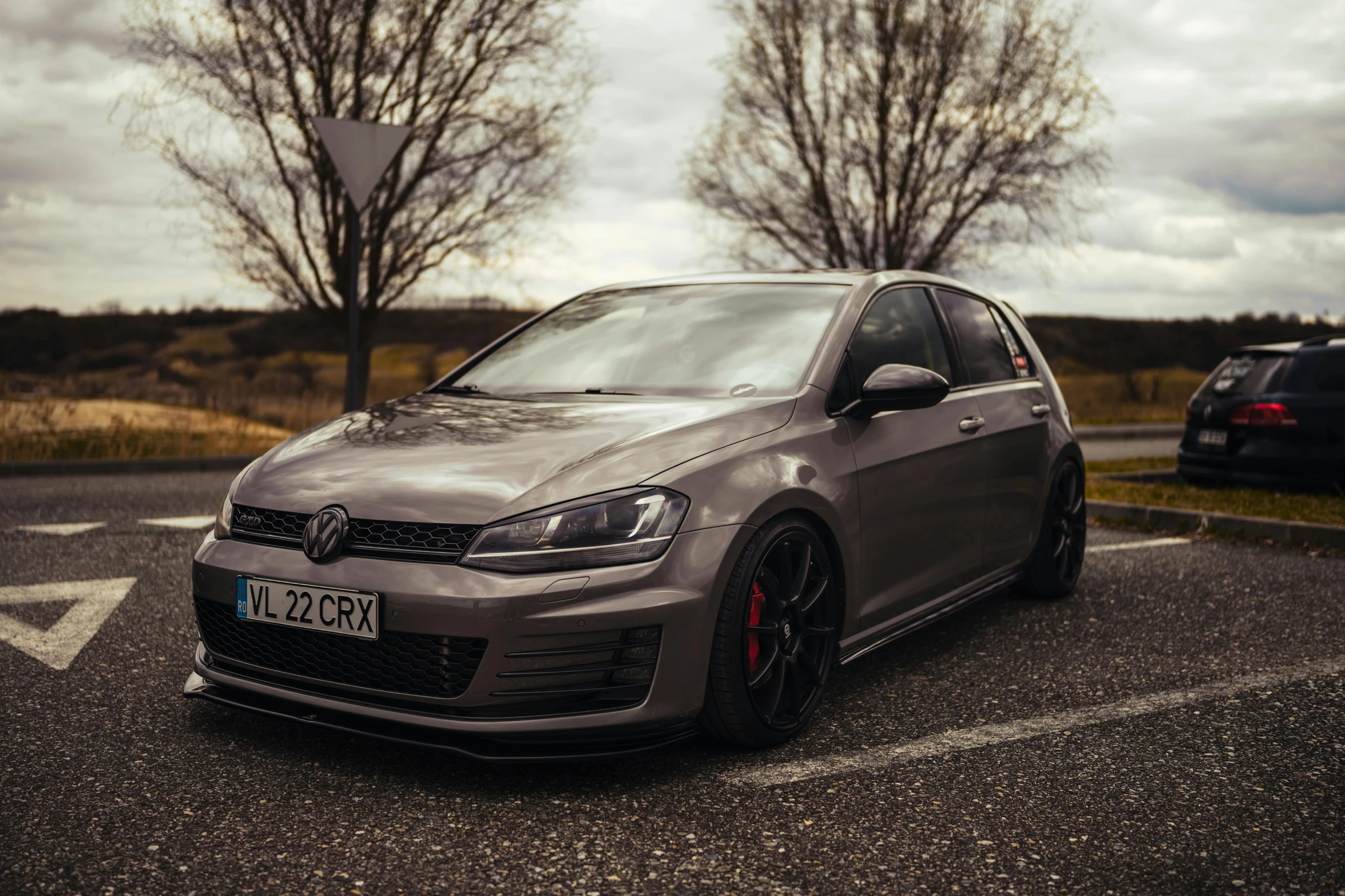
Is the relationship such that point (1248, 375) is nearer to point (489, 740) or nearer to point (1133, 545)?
point (1133, 545)

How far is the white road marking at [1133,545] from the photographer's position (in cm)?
713

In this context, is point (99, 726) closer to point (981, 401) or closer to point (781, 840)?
point (781, 840)

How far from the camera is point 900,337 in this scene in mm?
4301

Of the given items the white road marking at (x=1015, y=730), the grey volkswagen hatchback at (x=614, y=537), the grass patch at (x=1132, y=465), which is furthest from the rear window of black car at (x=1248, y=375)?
the grey volkswagen hatchback at (x=614, y=537)

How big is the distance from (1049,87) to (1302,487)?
45.5ft

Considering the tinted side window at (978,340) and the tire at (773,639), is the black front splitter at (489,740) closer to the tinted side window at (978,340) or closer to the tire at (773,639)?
the tire at (773,639)

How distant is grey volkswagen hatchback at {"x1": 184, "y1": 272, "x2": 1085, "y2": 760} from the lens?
284 centimetres

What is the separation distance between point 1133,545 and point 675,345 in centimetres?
458

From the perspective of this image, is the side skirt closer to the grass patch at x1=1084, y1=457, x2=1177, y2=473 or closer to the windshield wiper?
the windshield wiper

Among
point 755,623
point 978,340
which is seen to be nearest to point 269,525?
point 755,623

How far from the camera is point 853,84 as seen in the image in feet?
68.7

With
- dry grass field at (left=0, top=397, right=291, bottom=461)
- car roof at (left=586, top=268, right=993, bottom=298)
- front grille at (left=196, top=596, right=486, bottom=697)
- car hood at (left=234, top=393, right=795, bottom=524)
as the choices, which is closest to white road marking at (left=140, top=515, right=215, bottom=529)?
dry grass field at (left=0, top=397, right=291, bottom=461)

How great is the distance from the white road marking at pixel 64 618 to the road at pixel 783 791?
0.04m

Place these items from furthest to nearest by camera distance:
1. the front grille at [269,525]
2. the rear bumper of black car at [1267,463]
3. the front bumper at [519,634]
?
the rear bumper of black car at [1267,463]
the front grille at [269,525]
the front bumper at [519,634]
